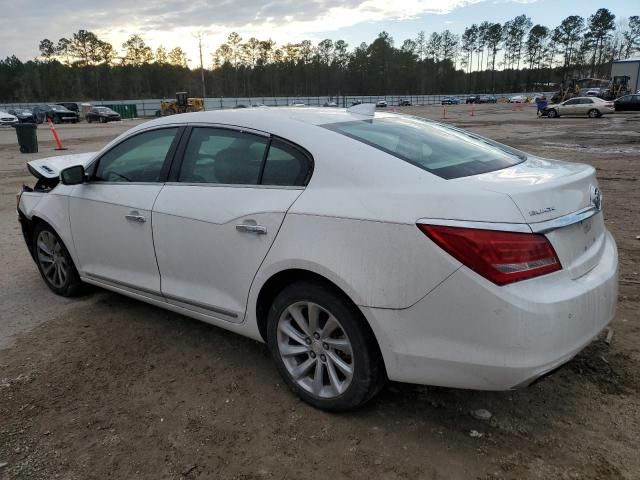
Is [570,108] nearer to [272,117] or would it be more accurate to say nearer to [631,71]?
[631,71]

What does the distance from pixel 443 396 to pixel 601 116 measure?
38.5 m

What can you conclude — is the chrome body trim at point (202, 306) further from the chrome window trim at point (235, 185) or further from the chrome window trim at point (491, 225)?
→ the chrome window trim at point (491, 225)

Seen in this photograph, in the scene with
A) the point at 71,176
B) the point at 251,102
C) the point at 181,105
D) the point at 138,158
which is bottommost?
the point at 251,102

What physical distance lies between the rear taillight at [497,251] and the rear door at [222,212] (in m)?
0.93

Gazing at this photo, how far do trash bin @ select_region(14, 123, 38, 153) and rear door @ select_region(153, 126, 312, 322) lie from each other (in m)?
17.5

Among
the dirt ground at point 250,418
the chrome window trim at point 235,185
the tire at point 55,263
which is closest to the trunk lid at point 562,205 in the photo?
the dirt ground at point 250,418

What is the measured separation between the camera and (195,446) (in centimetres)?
268

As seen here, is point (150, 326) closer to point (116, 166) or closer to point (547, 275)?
point (116, 166)

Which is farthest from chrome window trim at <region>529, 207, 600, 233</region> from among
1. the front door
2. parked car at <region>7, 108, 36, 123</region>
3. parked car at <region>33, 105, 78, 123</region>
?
parked car at <region>33, 105, 78, 123</region>

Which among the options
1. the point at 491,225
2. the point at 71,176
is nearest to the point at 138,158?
the point at 71,176

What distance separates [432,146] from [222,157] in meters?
1.31

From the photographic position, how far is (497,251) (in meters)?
2.21

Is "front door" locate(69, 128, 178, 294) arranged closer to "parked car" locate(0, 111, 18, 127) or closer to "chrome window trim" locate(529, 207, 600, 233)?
"chrome window trim" locate(529, 207, 600, 233)

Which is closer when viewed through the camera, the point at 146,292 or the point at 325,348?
the point at 325,348
